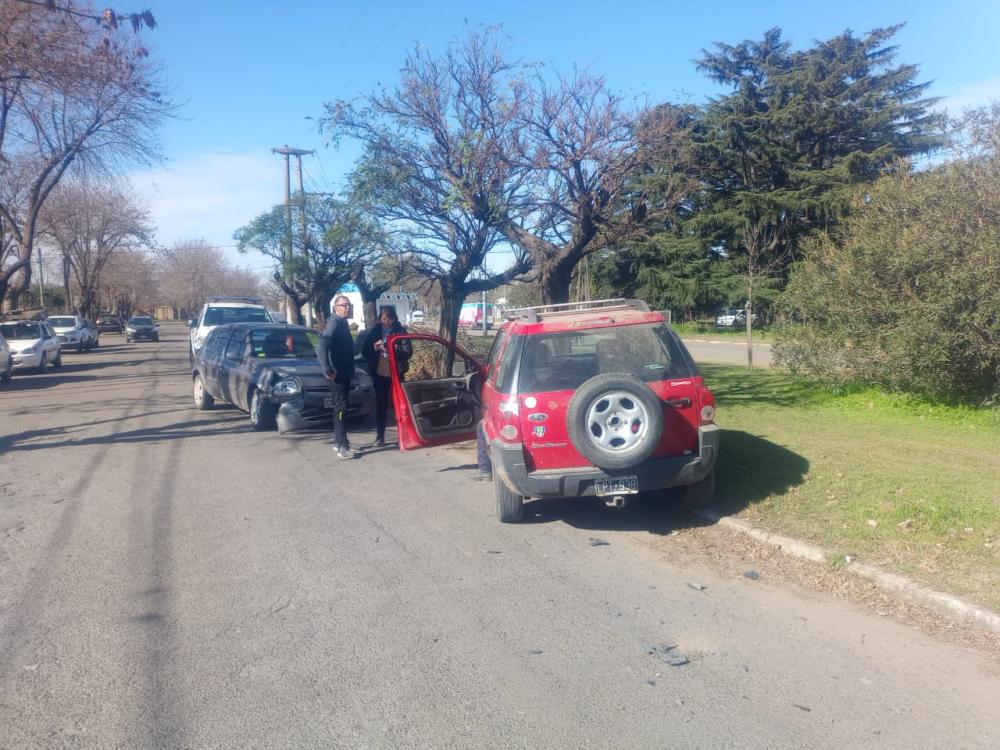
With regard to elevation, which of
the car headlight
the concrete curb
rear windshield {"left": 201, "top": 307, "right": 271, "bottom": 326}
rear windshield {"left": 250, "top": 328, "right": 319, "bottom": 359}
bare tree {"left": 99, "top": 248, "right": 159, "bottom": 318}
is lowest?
the concrete curb

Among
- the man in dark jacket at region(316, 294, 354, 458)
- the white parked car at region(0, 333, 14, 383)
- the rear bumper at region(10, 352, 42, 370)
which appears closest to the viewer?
the man in dark jacket at region(316, 294, 354, 458)

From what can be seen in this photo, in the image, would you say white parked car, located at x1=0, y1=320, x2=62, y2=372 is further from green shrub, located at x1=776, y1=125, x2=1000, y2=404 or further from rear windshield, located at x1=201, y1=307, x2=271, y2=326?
green shrub, located at x1=776, y1=125, x2=1000, y2=404

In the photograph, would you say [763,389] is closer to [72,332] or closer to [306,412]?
A: [306,412]

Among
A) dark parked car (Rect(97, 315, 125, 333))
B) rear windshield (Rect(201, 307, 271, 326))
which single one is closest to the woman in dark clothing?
rear windshield (Rect(201, 307, 271, 326))

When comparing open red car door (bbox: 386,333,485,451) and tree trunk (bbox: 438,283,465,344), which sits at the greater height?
tree trunk (bbox: 438,283,465,344)

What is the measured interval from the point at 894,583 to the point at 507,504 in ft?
9.86

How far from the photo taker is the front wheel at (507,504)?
6.82 m

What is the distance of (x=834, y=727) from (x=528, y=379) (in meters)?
3.54

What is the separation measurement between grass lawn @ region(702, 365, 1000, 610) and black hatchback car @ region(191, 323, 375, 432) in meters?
5.48

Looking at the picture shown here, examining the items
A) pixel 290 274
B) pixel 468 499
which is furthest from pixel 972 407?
pixel 290 274

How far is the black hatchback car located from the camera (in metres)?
11.3

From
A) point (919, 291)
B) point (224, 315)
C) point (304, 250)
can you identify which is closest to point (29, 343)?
point (224, 315)

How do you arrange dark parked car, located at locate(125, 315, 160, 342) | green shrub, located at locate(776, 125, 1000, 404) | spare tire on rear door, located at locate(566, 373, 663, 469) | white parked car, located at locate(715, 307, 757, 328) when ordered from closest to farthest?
1. spare tire on rear door, located at locate(566, 373, 663, 469)
2. green shrub, located at locate(776, 125, 1000, 404)
3. dark parked car, located at locate(125, 315, 160, 342)
4. white parked car, located at locate(715, 307, 757, 328)

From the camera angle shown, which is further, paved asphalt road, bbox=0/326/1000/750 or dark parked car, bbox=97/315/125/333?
dark parked car, bbox=97/315/125/333
